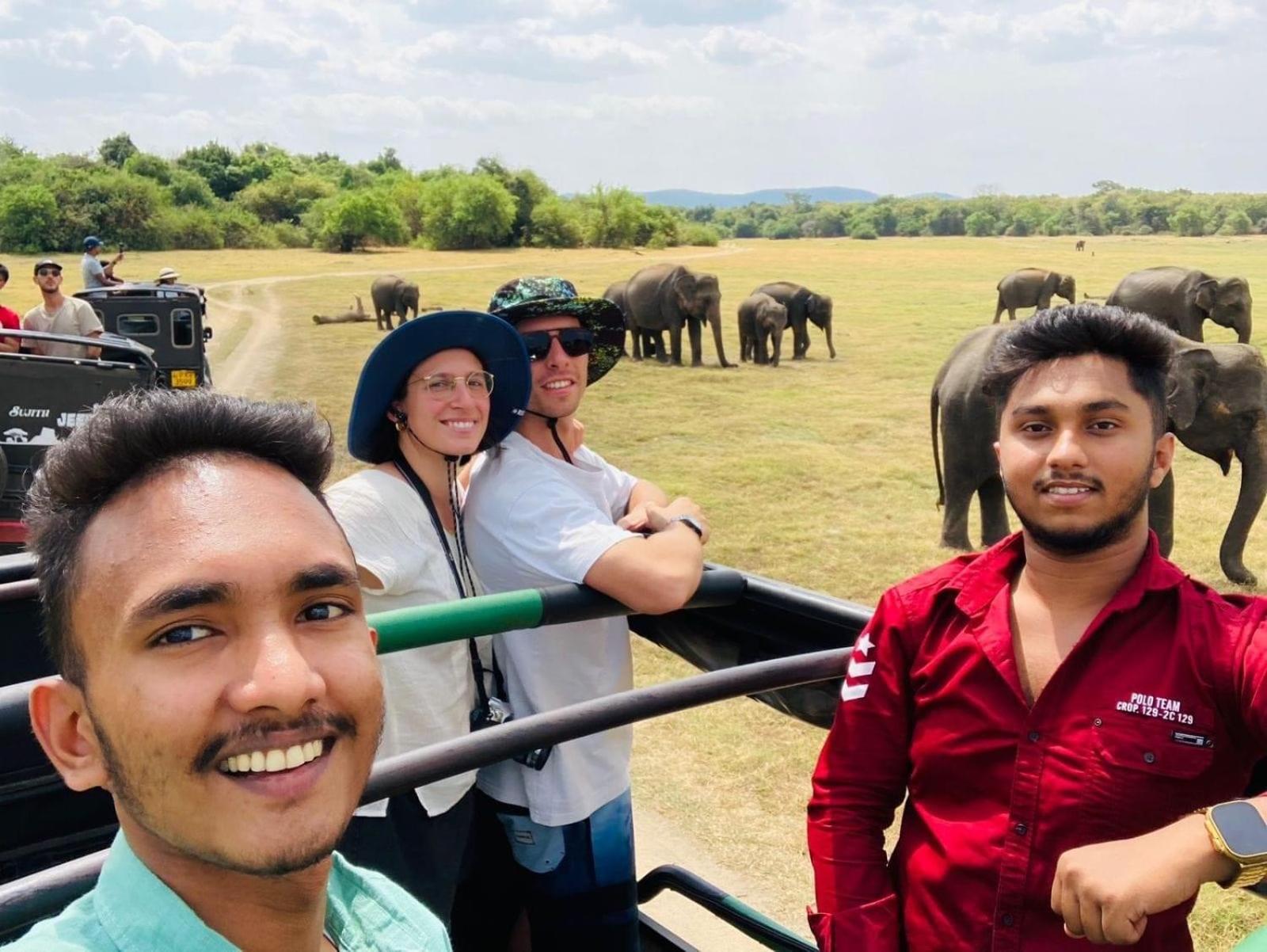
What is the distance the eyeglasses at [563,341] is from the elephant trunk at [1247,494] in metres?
6.96

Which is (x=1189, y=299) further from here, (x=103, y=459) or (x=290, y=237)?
(x=290, y=237)

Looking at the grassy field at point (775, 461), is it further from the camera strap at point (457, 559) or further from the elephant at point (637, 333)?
the camera strap at point (457, 559)

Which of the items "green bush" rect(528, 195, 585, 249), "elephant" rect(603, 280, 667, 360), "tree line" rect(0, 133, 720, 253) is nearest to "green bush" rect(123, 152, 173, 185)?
"tree line" rect(0, 133, 720, 253)

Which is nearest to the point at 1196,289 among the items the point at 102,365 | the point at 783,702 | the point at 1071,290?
the point at 1071,290

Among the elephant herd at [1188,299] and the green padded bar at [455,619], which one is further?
the elephant herd at [1188,299]

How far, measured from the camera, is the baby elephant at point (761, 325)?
827 inches

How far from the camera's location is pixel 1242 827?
1403mm

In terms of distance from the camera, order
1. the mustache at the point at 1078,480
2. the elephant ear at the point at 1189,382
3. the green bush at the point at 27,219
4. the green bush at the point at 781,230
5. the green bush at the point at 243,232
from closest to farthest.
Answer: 1. the mustache at the point at 1078,480
2. the elephant ear at the point at 1189,382
3. the green bush at the point at 27,219
4. the green bush at the point at 243,232
5. the green bush at the point at 781,230

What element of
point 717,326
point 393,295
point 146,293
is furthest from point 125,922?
point 393,295

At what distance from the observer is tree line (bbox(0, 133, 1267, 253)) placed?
186 feet

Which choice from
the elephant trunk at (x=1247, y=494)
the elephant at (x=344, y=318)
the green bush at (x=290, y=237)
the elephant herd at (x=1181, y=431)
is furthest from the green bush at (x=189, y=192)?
the elephant trunk at (x=1247, y=494)

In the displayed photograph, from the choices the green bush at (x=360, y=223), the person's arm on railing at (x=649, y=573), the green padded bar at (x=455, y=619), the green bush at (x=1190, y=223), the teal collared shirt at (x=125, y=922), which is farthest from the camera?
the green bush at (x=1190, y=223)

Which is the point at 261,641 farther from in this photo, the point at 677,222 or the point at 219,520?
the point at 677,222

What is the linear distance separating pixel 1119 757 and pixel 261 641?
3.67 feet
